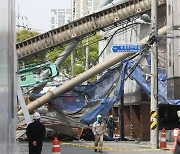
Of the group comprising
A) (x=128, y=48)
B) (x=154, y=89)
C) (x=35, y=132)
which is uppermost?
(x=128, y=48)

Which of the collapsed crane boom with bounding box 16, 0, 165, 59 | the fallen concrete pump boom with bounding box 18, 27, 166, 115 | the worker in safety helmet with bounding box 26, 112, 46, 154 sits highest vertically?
the collapsed crane boom with bounding box 16, 0, 165, 59

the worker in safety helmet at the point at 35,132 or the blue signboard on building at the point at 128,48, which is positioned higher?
the blue signboard on building at the point at 128,48

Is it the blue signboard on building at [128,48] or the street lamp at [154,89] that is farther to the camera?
the street lamp at [154,89]

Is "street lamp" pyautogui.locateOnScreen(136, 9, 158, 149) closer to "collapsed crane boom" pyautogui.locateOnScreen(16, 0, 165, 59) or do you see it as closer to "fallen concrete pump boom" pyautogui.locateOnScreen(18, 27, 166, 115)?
"fallen concrete pump boom" pyautogui.locateOnScreen(18, 27, 166, 115)

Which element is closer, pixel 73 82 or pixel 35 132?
pixel 35 132

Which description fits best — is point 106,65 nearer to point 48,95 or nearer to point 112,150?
point 48,95

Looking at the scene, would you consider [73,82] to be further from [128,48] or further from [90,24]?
[128,48]

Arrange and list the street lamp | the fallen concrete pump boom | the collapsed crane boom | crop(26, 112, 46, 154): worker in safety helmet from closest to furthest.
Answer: crop(26, 112, 46, 154): worker in safety helmet, the street lamp, the fallen concrete pump boom, the collapsed crane boom

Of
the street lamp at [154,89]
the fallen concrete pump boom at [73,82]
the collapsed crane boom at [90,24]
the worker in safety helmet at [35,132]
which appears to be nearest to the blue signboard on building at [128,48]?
the street lamp at [154,89]

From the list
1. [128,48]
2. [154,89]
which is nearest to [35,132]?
[128,48]

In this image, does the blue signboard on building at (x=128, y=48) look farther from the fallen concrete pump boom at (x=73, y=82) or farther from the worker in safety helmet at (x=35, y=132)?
the worker in safety helmet at (x=35, y=132)

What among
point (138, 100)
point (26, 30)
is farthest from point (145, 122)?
point (26, 30)

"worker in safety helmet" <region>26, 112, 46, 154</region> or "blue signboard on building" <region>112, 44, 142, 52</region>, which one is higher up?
"blue signboard on building" <region>112, 44, 142, 52</region>

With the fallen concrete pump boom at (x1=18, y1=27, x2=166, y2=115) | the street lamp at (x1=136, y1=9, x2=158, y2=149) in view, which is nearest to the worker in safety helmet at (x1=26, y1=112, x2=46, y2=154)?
the street lamp at (x1=136, y1=9, x2=158, y2=149)
